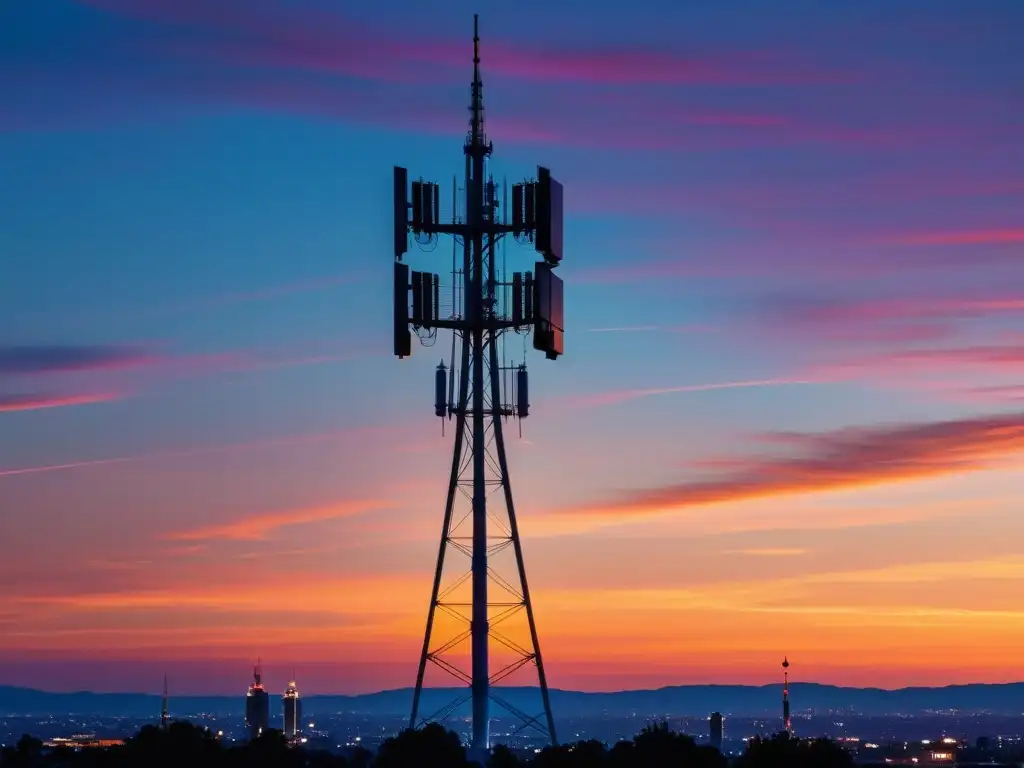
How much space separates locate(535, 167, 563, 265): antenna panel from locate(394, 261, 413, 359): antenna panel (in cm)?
665

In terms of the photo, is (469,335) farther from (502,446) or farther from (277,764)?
(277,764)

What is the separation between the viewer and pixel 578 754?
4692 inches

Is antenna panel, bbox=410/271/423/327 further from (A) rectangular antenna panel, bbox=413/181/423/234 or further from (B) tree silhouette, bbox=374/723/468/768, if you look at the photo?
(B) tree silhouette, bbox=374/723/468/768

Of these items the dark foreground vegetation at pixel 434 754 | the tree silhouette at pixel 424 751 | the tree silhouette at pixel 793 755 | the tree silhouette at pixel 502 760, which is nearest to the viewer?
the tree silhouette at pixel 793 755

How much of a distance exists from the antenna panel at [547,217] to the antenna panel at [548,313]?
97 centimetres

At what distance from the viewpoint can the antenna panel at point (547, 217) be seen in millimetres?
106875

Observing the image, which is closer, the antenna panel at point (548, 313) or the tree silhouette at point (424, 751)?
the antenna panel at point (548, 313)

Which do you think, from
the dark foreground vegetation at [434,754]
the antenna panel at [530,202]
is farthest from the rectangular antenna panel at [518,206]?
the dark foreground vegetation at [434,754]

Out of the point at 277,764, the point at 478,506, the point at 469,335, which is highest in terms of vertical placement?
the point at 469,335

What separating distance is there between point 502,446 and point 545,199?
1203cm

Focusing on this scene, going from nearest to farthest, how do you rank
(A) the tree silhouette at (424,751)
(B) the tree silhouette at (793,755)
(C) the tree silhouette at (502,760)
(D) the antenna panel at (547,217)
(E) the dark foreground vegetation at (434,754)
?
(D) the antenna panel at (547,217)
(B) the tree silhouette at (793,755)
(E) the dark foreground vegetation at (434,754)
(A) the tree silhouette at (424,751)
(C) the tree silhouette at (502,760)

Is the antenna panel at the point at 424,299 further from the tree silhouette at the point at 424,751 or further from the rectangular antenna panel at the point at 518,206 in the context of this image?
the tree silhouette at the point at 424,751

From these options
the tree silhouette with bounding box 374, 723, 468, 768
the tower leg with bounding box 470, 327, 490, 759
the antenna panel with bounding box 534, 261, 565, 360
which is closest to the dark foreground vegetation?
the tree silhouette with bounding box 374, 723, 468, 768

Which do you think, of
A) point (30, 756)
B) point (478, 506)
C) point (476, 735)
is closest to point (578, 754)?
point (476, 735)
